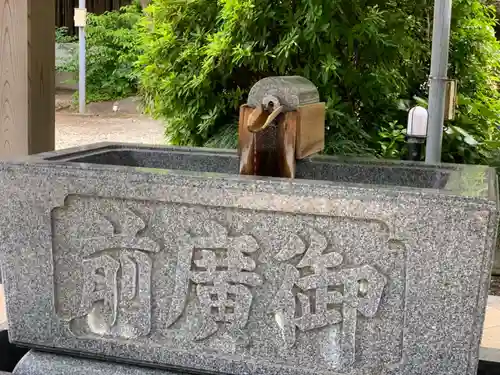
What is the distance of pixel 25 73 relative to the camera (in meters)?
3.79

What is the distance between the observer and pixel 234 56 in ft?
17.1

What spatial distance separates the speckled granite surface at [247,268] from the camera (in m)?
2.07

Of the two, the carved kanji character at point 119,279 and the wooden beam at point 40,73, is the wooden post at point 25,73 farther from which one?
the carved kanji character at point 119,279

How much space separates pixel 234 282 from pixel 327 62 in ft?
10.2

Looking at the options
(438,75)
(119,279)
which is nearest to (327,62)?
(438,75)

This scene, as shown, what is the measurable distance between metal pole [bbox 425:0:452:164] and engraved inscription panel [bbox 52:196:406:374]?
76.2 inches

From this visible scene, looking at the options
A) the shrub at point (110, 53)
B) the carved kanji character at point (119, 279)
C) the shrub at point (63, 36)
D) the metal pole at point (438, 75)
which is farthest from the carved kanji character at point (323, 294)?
the shrub at point (63, 36)

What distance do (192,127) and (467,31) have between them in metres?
2.43

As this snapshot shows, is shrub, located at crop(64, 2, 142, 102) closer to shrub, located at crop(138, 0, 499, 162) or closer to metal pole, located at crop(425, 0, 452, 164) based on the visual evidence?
shrub, located at crop(138, 0, 499, 162)

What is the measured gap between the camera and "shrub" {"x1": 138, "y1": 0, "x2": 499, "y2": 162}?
16.9 feet

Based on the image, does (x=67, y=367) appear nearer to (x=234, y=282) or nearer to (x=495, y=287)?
(x=234, y=282)

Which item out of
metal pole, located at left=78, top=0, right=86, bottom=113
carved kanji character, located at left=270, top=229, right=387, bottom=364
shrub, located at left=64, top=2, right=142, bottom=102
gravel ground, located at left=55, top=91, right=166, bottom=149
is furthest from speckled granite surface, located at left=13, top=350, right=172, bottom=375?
shrub, located at left=64, top=2, right=142, bottom=102

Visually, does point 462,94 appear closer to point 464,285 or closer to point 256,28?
point 256,28

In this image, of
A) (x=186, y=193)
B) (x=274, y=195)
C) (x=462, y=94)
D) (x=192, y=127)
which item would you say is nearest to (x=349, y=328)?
(x=274, y=195)
